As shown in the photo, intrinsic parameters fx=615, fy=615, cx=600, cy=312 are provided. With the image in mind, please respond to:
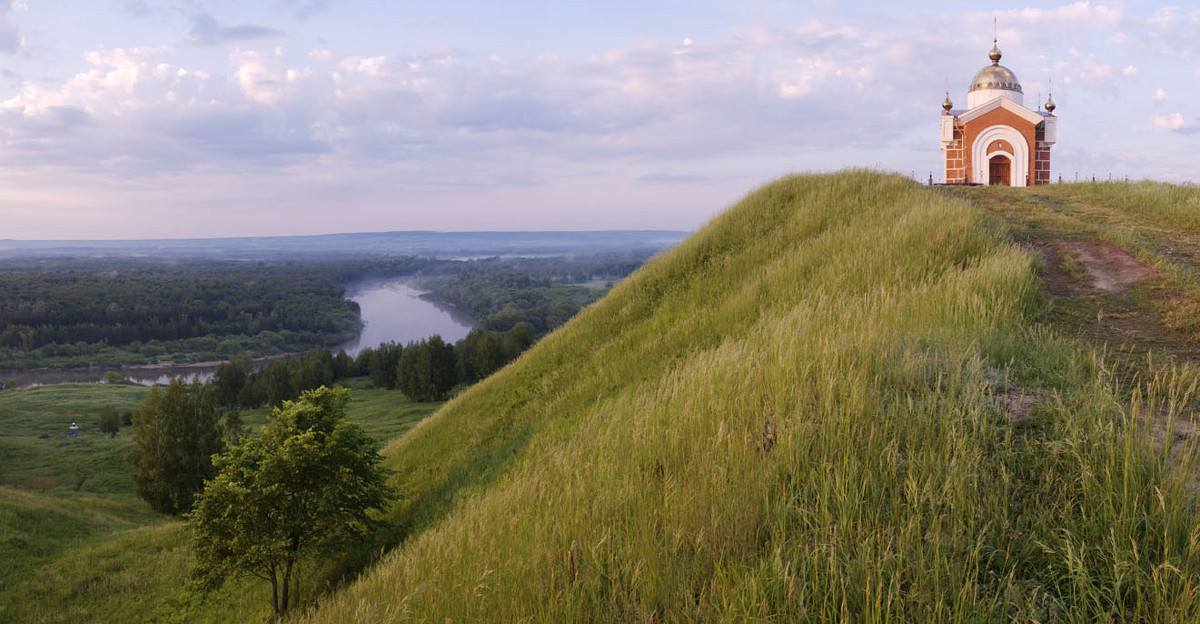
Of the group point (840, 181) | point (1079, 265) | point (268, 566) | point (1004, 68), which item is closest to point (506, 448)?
point (268, 566)

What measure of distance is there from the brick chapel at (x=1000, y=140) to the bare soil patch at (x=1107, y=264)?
747 inches

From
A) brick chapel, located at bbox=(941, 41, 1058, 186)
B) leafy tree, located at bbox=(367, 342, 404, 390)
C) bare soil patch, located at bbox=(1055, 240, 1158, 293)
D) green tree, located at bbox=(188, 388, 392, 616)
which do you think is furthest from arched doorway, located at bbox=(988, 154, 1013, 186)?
leafy tree, located at bbox=(367, 342, 404, 390)

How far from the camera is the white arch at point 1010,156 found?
26.0 meters

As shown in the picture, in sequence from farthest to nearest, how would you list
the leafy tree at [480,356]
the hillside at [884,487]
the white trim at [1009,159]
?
the leafy tree at [480,356] → the white trim at [1009,159] → the hillside at [884,487]

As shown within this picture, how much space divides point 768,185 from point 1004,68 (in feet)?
59.4

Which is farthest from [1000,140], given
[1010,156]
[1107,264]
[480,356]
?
[480,356]

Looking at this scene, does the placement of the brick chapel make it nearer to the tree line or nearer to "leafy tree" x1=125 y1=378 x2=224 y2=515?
"leafy tree" x1=125 y1=378 x2=224 y2=515

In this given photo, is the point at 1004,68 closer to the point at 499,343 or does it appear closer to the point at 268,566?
the point at 268,566

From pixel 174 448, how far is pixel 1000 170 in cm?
3953

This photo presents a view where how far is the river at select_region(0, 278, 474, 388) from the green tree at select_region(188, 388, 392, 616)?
64.2 meters

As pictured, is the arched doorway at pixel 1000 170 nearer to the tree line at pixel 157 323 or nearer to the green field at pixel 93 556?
the green field at pixel 93 556

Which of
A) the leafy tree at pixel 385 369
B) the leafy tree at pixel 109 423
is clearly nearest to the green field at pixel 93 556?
the leafy tree at pixel 109 423

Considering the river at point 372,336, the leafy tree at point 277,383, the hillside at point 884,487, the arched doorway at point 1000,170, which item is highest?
the arched doorway at point 1000,170

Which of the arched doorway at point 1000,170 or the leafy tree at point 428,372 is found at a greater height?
the arched doorway at point 1000,170
